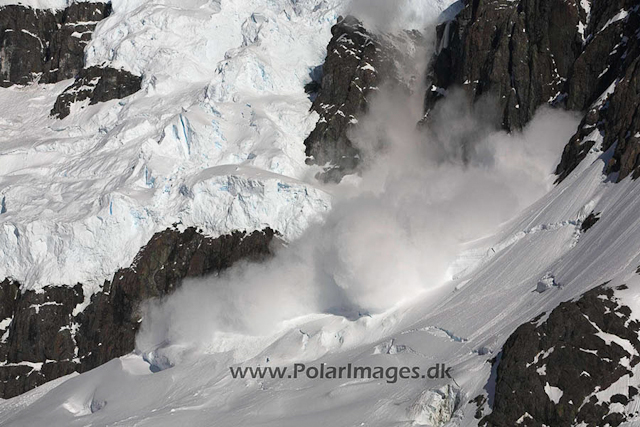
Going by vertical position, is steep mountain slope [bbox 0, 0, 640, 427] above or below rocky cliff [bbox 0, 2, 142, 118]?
below

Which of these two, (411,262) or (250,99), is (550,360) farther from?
(250,99)

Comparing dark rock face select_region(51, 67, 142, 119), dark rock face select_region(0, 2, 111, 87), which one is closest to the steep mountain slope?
dark rock face select_region(51, 67, 142, 119)

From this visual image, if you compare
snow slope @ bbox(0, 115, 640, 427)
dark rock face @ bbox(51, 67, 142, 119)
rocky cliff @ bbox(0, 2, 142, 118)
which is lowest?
snow slope @ bbox(0, 115, 640, 427)

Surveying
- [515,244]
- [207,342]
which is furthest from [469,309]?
[207,342]

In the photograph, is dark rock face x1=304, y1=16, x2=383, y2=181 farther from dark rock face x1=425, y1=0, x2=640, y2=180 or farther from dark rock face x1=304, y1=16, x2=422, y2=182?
dark rock face x1=425, y1=0, x2=640, y2=180

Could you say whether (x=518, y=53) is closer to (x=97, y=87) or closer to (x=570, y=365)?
(x=570, y=365)

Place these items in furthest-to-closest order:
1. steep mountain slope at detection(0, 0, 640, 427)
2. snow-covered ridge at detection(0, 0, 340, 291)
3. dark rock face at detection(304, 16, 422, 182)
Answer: dark rock face at detection(304, 16, 422, 182)
snow-covered ridge at detection(0, 0, 340, 291)
steep mountain slope at detection(0, 0, 640, 427)
